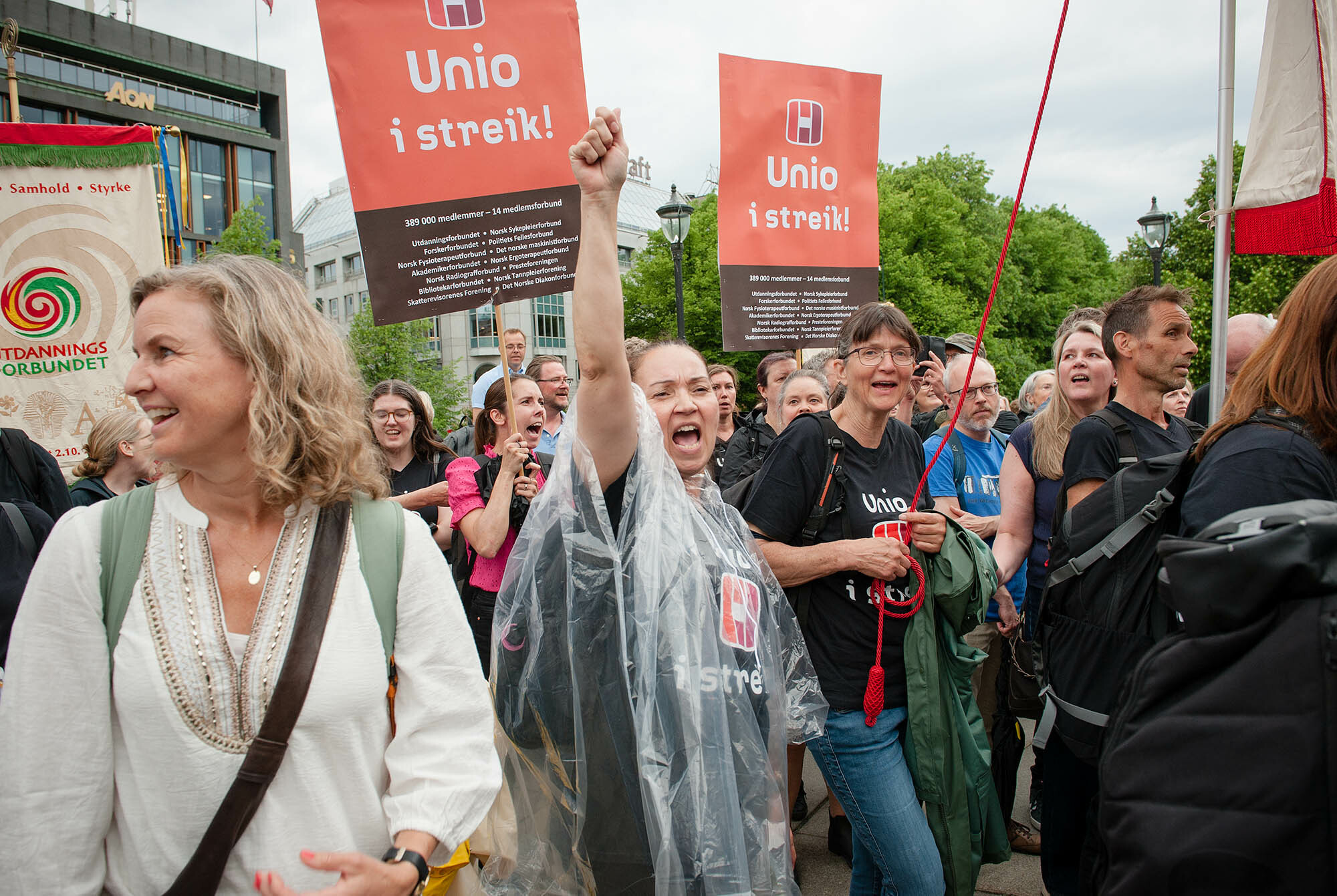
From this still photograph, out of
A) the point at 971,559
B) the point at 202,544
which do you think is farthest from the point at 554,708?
the point at 971,559

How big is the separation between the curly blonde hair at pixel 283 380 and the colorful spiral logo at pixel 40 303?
4.20m

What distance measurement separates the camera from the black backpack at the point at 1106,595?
7.06 feet

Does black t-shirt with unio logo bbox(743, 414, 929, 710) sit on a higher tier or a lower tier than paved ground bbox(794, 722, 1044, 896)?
higher

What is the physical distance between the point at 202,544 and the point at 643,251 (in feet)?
116

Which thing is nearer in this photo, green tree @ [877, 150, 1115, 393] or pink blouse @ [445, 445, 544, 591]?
pink blouse @ [445, 445, 544, 591]

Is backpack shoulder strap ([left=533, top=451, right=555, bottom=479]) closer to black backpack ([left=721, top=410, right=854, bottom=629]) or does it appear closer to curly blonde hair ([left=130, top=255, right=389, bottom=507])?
black backpack ([left=721, top=410, right=854, bottom=629])

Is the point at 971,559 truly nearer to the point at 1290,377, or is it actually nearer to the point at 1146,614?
the point at 1146,614

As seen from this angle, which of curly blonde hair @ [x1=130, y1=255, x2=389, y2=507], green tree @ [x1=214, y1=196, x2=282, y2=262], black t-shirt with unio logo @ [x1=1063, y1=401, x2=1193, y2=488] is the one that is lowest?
black t-shirt with unio logo @ [x1=1063, y1=401, x2=1193, y2=488]

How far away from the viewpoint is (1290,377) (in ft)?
5.67

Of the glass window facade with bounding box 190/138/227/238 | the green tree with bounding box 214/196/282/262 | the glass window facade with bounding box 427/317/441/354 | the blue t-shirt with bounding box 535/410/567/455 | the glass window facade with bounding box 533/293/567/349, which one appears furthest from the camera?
the glass window facade with bounding box 533/293/567/349

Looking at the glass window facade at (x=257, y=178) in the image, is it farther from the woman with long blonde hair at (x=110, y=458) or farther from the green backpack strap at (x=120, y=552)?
the green backpack strap at (x=120, y=552)

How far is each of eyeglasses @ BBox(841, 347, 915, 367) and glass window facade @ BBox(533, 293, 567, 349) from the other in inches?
2033

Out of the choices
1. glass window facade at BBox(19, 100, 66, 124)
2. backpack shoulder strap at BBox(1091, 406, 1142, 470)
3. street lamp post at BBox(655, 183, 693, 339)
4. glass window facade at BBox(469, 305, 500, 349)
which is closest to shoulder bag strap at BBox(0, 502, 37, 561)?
backpack shoulder strap at BBox(1091, 406, 1142, 470)

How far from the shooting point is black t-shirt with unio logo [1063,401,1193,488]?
2729 millimetres
